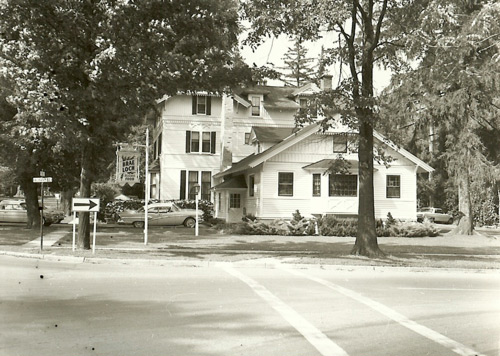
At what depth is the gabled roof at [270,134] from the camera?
38.3 m

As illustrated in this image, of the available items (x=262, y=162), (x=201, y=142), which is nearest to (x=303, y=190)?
(x=262, y=162)

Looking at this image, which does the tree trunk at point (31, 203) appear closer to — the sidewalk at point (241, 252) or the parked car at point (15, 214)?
the parked car at point (15, 214)

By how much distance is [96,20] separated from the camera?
17297 mm

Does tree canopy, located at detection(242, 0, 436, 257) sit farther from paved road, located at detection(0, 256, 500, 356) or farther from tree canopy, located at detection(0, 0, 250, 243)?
paved road, located at detection(0, 256, 500, 356)

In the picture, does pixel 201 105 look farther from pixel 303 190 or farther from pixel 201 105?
pixel 303 190

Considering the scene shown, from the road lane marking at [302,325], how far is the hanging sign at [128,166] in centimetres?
987

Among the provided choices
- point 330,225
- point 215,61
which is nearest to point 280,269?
point 215,61

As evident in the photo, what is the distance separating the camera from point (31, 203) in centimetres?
3139

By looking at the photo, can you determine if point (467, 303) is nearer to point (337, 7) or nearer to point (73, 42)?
point (337, 7)

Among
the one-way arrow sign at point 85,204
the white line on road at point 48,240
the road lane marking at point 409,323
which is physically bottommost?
the road lane marking at point 409,323

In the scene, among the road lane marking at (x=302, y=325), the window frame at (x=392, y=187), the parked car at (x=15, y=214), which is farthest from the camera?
the window frame at (x=392, y=187)

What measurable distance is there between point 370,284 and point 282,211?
73.8ft

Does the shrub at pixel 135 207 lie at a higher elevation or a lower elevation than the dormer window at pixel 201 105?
lower

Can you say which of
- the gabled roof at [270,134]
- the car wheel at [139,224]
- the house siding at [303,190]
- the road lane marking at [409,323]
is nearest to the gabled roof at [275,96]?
the gabled roof at [270,134]
